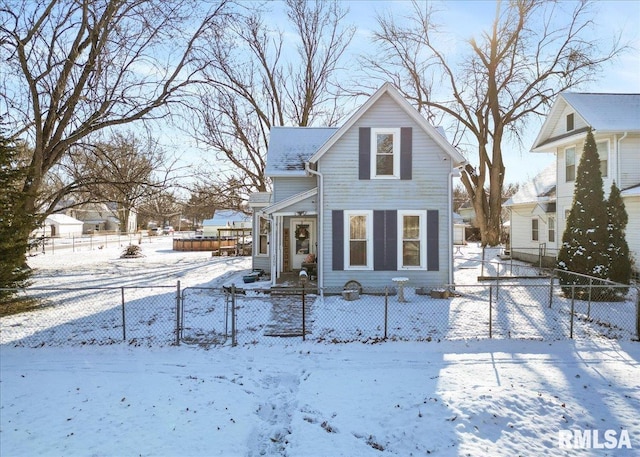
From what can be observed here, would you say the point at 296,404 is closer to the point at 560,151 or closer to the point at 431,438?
the point at 431,438

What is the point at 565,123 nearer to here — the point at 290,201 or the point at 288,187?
the point at 288,187

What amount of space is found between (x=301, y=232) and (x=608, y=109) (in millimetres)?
15049

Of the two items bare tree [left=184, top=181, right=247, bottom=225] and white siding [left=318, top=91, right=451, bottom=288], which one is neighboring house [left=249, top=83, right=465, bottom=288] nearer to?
white siding [left=318, top=91, right=451, bottom=288]

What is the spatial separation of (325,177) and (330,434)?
30.5 ft

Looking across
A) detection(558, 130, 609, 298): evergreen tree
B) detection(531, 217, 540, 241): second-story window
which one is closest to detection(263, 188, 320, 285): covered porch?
detection(558, 130, 609, 298): evergreen tree

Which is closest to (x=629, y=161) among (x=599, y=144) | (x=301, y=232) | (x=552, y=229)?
(x=599, y=144)

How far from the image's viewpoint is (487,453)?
4.41 m

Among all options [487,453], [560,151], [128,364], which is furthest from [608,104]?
[128,364]

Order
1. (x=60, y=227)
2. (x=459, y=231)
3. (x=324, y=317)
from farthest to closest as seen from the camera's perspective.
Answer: (x=60, y=227)
(x=459, y=231)
(x=324, y=317)

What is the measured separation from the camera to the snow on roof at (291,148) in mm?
15445

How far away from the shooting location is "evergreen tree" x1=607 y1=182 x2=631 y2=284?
1191 cm

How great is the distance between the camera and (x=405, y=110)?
12.9 metres

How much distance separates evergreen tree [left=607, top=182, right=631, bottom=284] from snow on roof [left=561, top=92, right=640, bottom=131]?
5440mm

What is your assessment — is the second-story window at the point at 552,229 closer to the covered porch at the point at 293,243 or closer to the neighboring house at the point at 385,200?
the neighboring house at the point at 385,200
